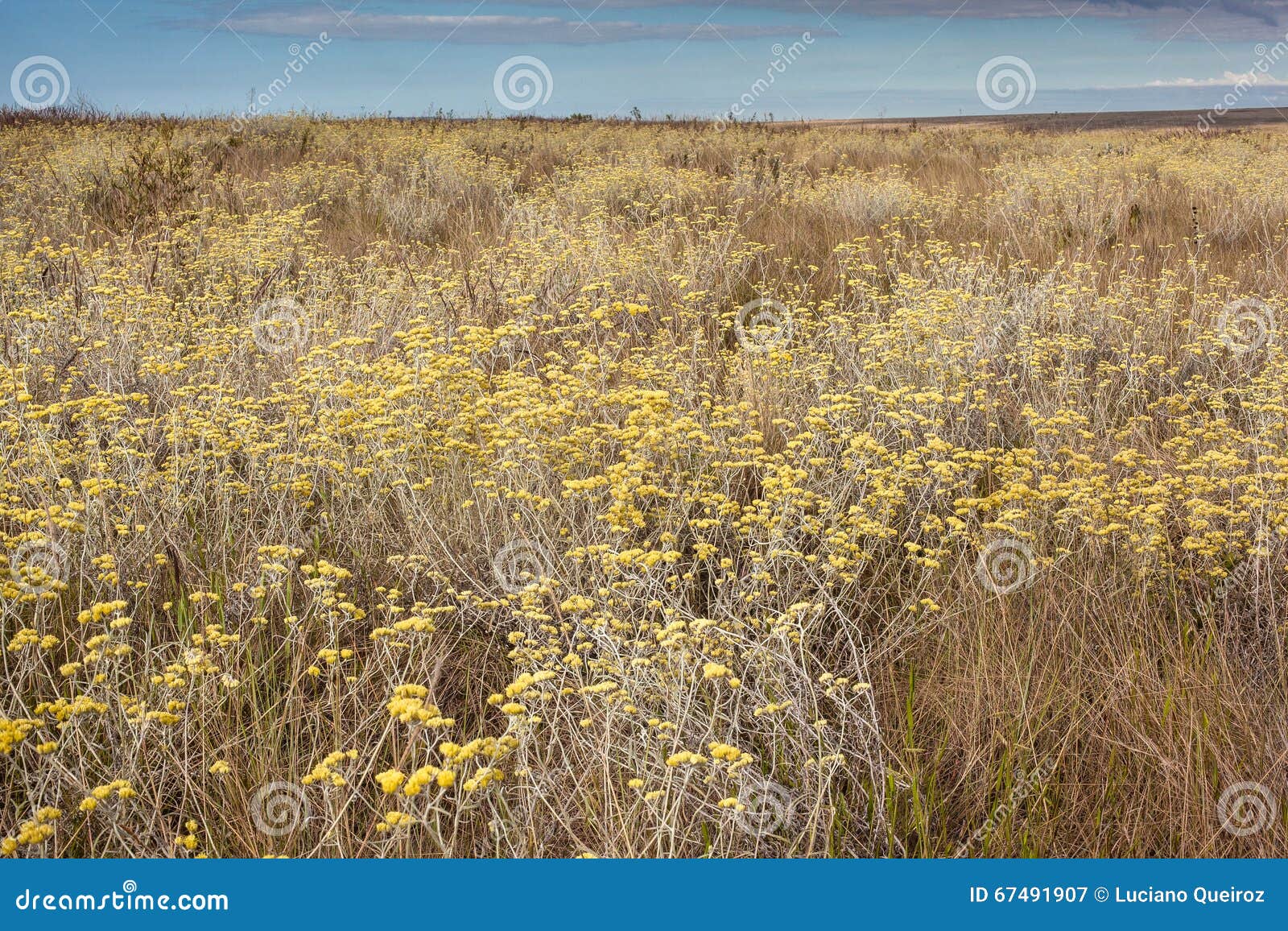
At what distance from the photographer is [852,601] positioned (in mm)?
2686

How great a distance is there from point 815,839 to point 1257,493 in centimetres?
203

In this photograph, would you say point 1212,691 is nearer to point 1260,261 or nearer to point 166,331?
point 166,331

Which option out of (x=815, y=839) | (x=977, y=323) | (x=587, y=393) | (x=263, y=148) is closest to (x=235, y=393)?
(x=587, y=393)
